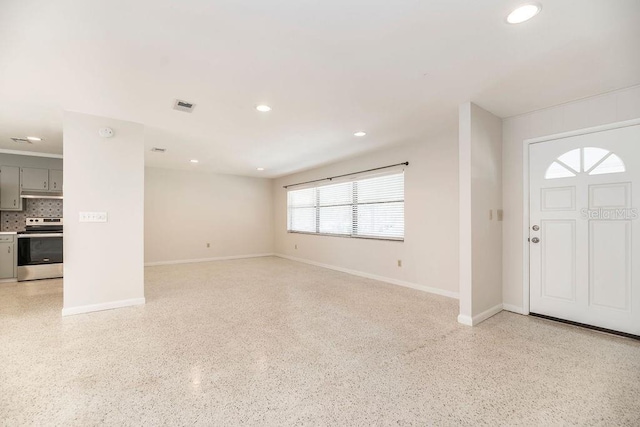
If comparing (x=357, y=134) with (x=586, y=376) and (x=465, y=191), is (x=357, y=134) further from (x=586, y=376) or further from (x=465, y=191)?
(x=586, y=376)

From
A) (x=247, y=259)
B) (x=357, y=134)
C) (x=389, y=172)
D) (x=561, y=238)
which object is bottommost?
(x=247, y=259)

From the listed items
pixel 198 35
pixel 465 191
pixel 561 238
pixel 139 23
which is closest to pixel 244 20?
pixel 198 35

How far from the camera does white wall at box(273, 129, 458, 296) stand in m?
4.06

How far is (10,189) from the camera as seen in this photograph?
5176 millimetres

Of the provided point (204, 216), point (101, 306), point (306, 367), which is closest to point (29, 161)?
point (204, 216)

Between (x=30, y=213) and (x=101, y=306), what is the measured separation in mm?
3740

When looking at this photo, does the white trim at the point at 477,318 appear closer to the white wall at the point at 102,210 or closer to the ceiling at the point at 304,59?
the ceiling at the point at 304,59

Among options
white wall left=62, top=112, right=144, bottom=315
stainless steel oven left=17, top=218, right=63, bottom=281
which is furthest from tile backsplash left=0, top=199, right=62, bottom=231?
white wall left=62, top=112, right=144, bottom=315

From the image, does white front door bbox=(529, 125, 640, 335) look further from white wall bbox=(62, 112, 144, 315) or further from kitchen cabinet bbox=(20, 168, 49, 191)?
kitchen cabinet bbox=(20, 168, 49, 191)

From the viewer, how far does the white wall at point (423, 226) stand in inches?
160

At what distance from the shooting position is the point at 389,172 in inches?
195

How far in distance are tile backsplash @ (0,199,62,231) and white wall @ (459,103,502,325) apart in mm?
7389

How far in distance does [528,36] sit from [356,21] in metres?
1.19

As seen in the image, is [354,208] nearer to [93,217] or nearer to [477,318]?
[477,318]
